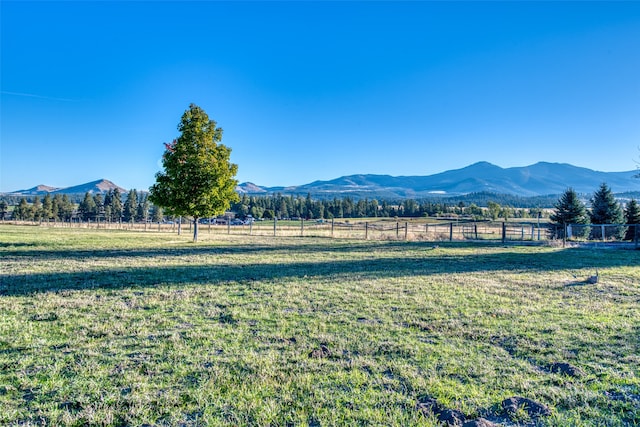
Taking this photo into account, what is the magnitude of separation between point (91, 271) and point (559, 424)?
11279 mm

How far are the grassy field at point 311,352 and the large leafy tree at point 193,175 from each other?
45.7 feet

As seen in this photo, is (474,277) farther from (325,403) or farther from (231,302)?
(325,403)

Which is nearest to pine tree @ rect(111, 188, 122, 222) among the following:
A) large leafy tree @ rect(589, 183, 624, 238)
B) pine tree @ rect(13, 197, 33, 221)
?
pine tree @ rect(13, 197, 33, 221)

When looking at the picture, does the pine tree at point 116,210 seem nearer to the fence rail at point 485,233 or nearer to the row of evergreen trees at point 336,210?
the row of evergreen trees at point 336,210

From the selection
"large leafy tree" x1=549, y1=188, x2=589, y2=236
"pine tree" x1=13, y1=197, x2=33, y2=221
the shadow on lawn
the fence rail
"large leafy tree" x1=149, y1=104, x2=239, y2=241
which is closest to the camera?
the shadow on lawn

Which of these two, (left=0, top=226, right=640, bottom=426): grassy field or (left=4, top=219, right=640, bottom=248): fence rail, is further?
(left=4, top=219, right=640, bottom=248): fence rail

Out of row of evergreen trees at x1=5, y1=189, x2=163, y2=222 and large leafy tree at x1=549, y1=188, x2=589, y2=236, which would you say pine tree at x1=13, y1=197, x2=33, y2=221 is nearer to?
row of evergreen trees at x1=5, y1=189, x2=163, y2=222

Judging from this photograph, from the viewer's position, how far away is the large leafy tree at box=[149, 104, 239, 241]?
72.2ft

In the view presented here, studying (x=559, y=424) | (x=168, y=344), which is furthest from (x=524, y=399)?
(x=168, y=344)

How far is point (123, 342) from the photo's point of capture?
A: 446 centimetres

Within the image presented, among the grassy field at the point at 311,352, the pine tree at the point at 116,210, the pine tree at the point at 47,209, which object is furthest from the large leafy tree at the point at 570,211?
the pine tree at the point at 47,209

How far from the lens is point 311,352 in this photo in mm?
4137

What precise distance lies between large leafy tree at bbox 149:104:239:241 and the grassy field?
13922 millimetres

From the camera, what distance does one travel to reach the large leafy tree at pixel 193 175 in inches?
867
